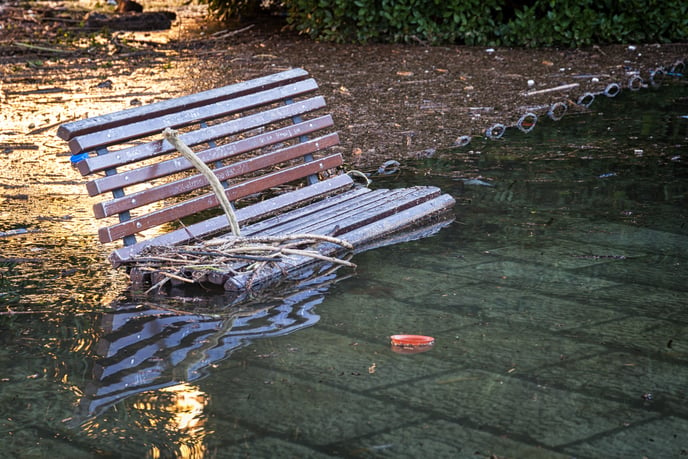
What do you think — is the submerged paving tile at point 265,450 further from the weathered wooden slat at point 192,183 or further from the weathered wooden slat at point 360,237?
the weathered wooden slat at point 192,183

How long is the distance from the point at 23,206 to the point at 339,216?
2.36 metres

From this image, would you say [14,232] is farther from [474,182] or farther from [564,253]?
[564,253]

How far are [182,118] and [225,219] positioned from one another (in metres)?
0.63

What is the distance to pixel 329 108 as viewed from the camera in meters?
9.49

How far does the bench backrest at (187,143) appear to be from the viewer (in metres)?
4.80

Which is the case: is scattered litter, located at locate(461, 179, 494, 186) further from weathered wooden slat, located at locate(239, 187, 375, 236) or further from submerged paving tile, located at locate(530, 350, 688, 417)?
submerged paving tile, located at locate(530, 350, 688, 417)

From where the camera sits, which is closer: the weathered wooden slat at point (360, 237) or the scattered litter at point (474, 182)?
the weathered wooden slat at point (360, 237)

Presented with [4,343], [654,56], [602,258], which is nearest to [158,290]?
[4,343]

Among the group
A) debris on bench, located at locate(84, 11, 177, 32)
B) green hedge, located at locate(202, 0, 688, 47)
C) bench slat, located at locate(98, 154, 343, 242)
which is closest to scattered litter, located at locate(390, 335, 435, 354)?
bench slat, located at locate(98, 154, 343, 242)

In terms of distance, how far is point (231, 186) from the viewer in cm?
570

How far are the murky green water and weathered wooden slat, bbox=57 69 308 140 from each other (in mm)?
818

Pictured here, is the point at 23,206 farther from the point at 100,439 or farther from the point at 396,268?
the point at 100,439

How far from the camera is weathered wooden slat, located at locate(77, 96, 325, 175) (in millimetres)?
4809

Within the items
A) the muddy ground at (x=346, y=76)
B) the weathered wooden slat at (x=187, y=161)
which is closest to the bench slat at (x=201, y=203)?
the weathered wooden slat at (x=187, y=161)
